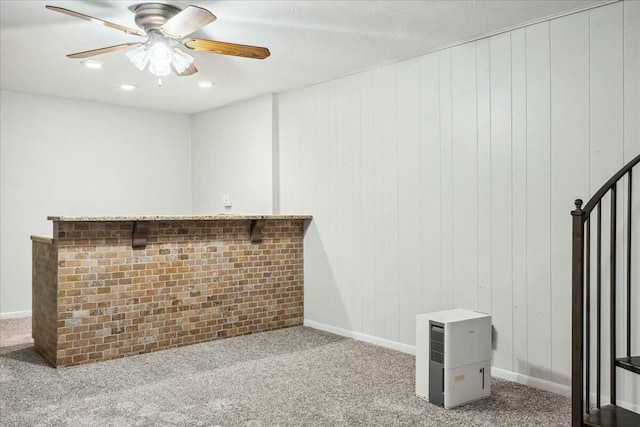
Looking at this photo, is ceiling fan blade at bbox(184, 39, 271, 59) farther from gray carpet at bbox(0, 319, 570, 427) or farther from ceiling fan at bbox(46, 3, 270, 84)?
gray carpet at bbox(0, 319, 570, 427)

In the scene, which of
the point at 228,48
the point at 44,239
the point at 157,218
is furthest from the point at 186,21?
the point at 44,239

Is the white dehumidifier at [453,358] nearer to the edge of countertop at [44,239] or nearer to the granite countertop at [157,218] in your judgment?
the granite countertop at [157,218]

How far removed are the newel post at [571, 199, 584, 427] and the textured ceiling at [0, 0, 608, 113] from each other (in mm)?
1402

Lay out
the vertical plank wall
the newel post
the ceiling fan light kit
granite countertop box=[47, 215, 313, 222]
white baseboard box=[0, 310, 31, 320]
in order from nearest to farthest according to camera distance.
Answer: the newel post → the vertical plank wall → the ceiling fan light kit → granite countertop box=[47, 215, 313, 222] → white baseboard box=[0, 310, 31, 320]

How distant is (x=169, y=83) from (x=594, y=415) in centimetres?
416

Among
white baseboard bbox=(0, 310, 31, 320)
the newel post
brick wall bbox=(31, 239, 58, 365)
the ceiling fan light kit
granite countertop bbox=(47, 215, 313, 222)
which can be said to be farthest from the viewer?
white baseboard bbox=(0, 310, 31, 320)

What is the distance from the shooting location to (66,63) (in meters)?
4.05

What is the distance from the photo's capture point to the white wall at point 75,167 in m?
5.02

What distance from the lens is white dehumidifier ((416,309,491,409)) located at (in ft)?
8.95

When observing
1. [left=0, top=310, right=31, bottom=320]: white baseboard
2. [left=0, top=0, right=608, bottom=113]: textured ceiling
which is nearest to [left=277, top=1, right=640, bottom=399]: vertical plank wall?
[left=0, top=0, right=608, bottom=113]: textured ceiling

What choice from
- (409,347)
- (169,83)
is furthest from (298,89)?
(409,347)

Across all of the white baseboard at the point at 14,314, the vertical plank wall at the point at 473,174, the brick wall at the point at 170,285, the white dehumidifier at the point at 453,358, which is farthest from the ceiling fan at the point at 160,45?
the white baseboard at the point at 14,314

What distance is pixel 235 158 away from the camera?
217 inches

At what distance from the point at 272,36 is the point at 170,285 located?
197cm
